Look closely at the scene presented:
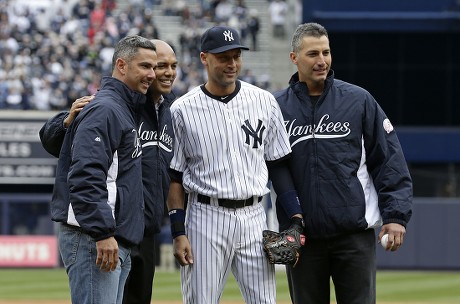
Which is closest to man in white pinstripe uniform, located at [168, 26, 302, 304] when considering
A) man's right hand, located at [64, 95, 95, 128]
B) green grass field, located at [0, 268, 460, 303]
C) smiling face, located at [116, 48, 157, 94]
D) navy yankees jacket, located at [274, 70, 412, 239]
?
navy yankees jacket, located at [274, 70, 412, 239]

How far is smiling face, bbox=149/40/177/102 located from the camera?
599cm

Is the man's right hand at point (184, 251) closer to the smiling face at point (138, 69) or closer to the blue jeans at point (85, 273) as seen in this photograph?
the blue jeans at point (85, 273)

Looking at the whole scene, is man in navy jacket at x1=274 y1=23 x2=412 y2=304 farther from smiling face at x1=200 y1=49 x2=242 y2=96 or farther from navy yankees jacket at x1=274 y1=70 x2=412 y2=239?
smiling face at x1=200 y1=49 x2=242 y2=96

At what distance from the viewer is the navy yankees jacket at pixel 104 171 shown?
4.89 metres

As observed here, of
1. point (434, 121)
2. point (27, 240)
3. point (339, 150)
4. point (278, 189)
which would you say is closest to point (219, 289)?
point (278, 189)

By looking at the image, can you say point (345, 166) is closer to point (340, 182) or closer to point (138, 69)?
point (340, 182)

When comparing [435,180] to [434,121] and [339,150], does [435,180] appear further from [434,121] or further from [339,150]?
[339,150]

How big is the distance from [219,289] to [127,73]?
51.2 inches

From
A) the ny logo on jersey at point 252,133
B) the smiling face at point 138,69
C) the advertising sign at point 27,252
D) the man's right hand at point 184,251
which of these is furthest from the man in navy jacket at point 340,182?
the advertising sign at point 27,252

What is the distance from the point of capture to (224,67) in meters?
5.74

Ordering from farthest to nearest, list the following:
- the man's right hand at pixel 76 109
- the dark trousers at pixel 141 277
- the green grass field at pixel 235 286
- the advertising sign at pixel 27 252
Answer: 1. the advertising sign at pixel 27 252
2. the green grass field at pixel 235 286
3. the dark trousers at pixel 141 277
4. the man's right hand at pixel 76 109

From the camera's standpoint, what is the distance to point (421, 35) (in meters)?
25.8

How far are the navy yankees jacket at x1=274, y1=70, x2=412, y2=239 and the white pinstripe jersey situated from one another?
0.54 ft

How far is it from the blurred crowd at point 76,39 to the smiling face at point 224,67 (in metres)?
16.3
